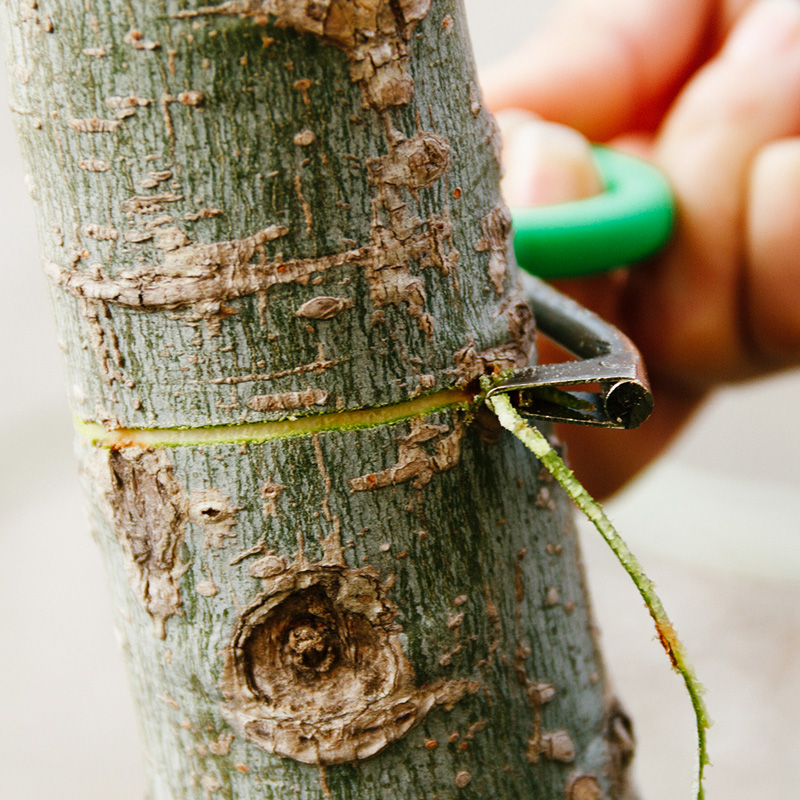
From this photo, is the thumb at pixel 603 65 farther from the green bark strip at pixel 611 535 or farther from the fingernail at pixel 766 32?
A: the green bark strip at pixel 611 535

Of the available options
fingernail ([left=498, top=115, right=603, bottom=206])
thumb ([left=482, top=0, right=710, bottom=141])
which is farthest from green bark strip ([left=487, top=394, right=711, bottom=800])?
thumb ([left=482, top=0, right=710, bottom=141])

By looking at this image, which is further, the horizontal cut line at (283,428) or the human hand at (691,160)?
the human hand at (691,160)

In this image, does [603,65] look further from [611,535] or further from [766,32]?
[611,535]

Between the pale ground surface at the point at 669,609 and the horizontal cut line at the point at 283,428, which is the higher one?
the horizontal cut line at the point at 283,428

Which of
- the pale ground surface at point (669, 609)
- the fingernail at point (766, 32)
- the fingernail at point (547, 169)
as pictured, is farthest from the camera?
the pale ground surface at point (669, 609)

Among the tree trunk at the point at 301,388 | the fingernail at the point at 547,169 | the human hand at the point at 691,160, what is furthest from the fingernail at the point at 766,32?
the tree trunk at the point at 301,388

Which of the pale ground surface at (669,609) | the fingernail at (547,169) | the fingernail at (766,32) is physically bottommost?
the pale ground surface at (669,609)

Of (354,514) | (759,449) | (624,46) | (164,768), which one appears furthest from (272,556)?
(759,449)

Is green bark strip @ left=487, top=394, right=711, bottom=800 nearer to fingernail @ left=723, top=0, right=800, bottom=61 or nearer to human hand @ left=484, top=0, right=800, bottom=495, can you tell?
human hand @ left=484, top=0, right=800, bottom=495

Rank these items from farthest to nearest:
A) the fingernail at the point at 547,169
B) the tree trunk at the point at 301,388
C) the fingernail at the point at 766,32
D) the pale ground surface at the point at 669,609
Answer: the pale ground surface at the point at 669,609 → the fingernail at the point at 766,32 → the fingernail at the point at 547,169 → the tree trunk at the point at 301,388
